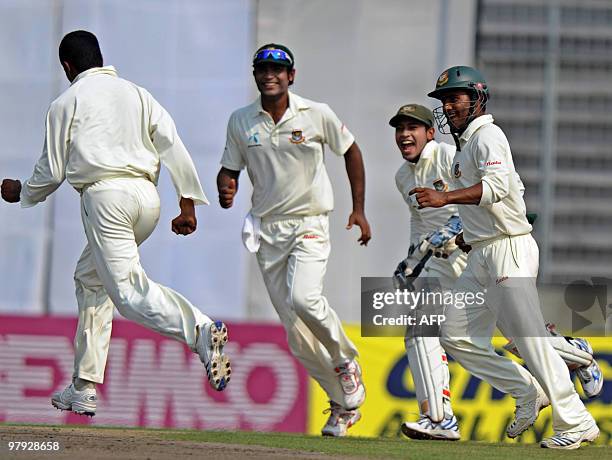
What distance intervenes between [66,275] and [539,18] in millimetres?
4383

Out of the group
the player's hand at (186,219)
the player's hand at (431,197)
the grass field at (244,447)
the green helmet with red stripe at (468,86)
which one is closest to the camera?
the grass field at (244,447)

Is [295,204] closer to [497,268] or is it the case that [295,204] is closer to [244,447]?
[497,268]

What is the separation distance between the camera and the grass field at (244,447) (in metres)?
6.74

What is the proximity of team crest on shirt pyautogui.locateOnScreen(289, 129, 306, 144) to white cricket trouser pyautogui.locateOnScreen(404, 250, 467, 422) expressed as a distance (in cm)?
103

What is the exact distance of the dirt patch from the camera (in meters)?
6.48

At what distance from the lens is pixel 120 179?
740 centimetres

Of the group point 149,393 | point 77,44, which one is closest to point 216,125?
point 149,393

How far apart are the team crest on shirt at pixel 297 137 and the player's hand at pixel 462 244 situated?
1.15 m

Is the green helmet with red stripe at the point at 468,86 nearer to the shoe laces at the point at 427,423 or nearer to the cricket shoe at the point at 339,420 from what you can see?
the shoe laces at the point at 427,423

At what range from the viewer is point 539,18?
11922mm

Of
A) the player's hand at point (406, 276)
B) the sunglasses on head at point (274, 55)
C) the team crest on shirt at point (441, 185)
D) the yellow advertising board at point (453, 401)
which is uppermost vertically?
the sunglasses on head at point (274, 55)

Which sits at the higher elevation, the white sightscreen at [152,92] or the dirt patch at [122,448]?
the white sightscreen at [152,92]

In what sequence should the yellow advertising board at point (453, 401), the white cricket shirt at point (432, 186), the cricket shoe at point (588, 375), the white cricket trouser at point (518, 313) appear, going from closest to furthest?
the white cricket trouser at point (518, 313)
the cricket shoe at point (588, 375)
the white cricket shirt at point (432, 186)
the yellow advertising board at point (453, 401)

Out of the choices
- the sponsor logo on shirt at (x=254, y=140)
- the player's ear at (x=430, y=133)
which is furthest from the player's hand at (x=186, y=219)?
the player's ear at (x=430, y=133)
